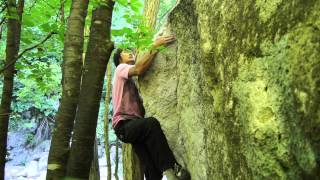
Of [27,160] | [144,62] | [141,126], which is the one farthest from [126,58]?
[27,160]

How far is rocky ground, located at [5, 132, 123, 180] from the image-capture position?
21.2m

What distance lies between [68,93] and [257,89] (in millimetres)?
1473

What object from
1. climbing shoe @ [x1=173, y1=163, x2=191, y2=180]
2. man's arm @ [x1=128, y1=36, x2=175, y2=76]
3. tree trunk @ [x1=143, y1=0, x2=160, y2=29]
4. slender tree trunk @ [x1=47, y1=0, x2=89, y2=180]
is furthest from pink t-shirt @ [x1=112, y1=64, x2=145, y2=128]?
tree trunk @ [x1=143, y1=0, x2=160, y2=29]

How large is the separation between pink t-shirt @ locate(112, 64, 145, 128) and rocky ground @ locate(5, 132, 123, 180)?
15.4 metres

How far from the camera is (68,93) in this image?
334 cm

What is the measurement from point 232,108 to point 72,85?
1.38 m

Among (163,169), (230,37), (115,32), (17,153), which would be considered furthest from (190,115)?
(17,153)

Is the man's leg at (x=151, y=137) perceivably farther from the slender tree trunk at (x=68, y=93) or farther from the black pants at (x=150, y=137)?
the slender tree trunk at (x=68, y=93)

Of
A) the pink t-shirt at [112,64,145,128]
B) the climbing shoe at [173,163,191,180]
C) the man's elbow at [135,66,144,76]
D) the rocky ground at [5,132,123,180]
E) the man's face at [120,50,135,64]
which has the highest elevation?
the man's face at [120,50,135,64]

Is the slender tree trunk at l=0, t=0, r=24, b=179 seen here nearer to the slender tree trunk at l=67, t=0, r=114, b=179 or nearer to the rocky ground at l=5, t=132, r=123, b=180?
the slender tree trunk at l=67, t=0, r=114, b=179

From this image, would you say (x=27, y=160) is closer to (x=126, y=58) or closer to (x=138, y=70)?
(x=126, y=58)

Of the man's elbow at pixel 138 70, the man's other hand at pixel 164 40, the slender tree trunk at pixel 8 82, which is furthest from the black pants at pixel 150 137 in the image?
the slender tree trunk at pixel 8 82

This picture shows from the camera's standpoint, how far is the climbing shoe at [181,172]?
5.59 m

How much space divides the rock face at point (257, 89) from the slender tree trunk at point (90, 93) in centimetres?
109
